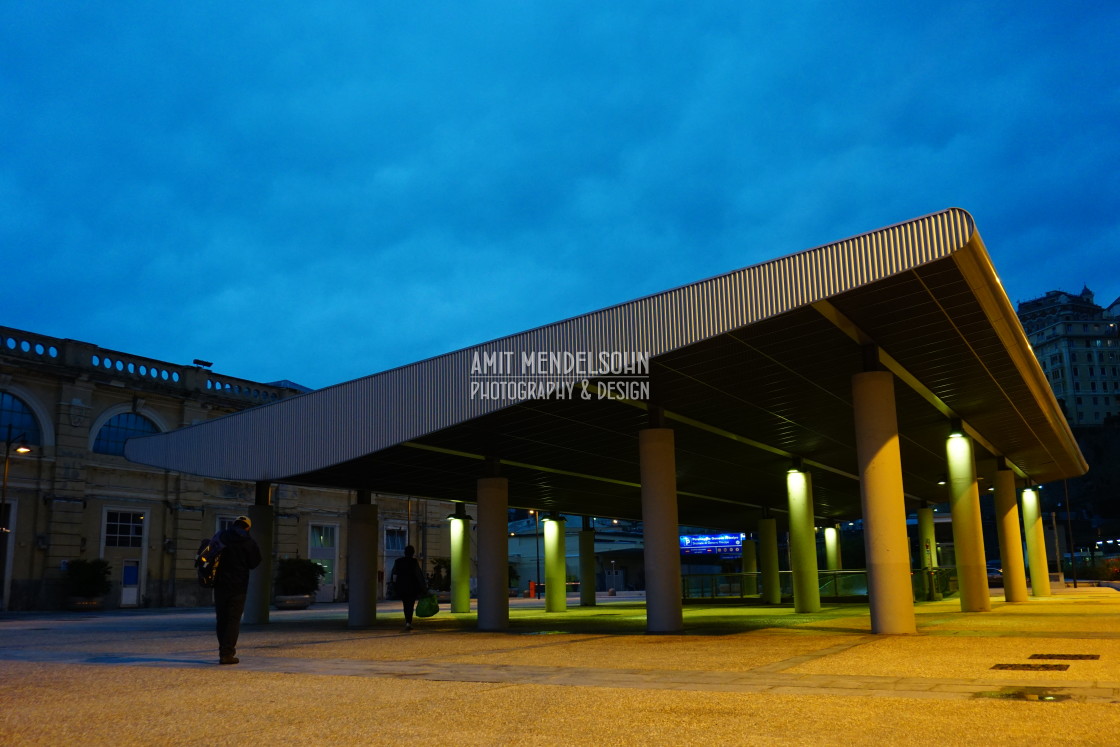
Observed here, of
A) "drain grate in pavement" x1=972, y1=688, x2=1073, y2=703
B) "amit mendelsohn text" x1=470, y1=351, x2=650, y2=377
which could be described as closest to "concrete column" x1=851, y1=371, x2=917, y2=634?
"amit mendelsohn text" x1=470, y1=351, x2=650, y2=377

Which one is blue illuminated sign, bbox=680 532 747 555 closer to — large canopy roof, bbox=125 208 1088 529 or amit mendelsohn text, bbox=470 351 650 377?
large canopy roof, bbox=125 208 1088 529

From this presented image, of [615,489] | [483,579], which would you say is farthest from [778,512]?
[483,579]

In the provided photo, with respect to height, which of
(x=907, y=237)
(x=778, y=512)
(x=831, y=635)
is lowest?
(x=831, y=635)

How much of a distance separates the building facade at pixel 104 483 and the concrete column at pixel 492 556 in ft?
72.3

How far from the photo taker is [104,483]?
40.2m

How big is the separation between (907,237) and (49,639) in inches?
716

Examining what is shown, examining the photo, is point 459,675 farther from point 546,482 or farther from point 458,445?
point 546,482

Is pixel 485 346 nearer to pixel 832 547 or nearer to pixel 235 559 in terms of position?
pixel 235 559

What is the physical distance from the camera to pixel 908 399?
71.5 ft

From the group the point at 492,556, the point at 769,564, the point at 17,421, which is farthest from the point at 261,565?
the point at 769,564

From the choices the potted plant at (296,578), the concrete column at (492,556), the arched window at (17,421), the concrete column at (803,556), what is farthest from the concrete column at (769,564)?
the arched window at (17,421)

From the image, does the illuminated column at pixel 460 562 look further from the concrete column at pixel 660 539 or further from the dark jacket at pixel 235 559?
the dark jacket at pixel 235 559

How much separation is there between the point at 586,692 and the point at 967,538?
18513 mm


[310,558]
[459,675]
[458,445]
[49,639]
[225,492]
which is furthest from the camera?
[310,558]
